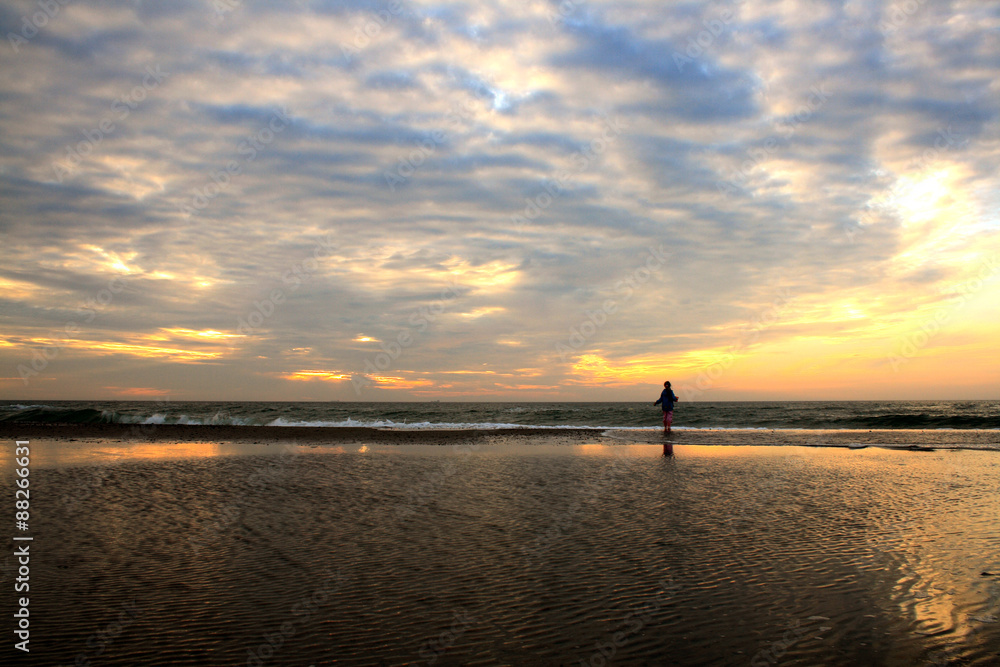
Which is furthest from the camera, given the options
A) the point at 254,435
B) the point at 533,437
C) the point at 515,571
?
the point at 254,435

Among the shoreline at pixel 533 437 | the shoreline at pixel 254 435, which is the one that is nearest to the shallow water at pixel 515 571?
the shoreline at pixel 533 437

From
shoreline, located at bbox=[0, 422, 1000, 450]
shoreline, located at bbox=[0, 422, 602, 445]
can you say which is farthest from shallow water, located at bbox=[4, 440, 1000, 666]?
shoreline, located at bbox=[0, 422, 602, 445]

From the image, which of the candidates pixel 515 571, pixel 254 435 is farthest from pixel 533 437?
pixel 515 571

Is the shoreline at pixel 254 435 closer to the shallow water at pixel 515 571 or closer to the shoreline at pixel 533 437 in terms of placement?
the shoreline at pixel 533 437

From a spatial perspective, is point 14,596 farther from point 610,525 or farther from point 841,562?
point 841,562

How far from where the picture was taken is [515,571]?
23.0 feet

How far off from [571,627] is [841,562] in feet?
13.6

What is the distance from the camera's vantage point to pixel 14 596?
6.11 metres

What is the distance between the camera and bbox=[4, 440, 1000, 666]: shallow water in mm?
5016

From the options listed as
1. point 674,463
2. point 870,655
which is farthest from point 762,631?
point 674,463

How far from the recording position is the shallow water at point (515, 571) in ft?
16.5

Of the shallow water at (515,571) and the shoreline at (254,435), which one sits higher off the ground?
the shallow water at (515,571)

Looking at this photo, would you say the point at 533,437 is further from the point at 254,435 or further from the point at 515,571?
the point at 515,571

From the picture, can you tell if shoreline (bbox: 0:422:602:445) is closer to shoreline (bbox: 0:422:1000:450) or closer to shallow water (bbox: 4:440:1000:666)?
shoreline (bbox: 0:422:1000:450)
